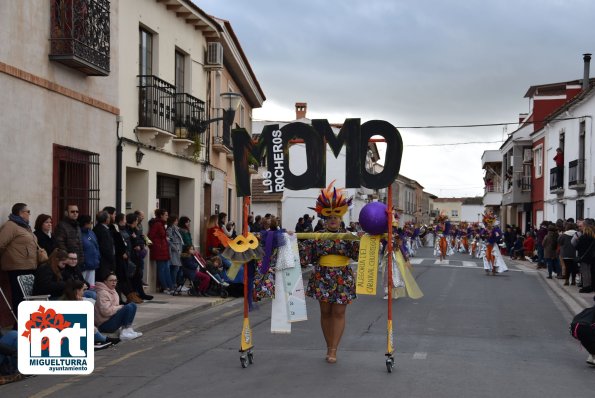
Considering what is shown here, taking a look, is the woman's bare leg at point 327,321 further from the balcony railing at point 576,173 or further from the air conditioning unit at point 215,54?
the balcony railing at point 576,173

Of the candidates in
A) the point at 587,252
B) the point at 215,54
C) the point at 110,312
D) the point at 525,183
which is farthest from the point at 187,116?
the point at 525,183

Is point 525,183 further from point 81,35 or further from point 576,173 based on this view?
point 81,35

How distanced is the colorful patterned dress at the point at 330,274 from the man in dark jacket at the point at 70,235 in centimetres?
443

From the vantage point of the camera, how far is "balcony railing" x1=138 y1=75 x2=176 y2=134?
16438mm

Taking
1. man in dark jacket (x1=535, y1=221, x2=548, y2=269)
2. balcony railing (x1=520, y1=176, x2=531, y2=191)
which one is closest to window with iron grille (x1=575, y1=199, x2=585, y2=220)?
man in dark jacket (x1=535, y1=221, x2=548, y2=269)

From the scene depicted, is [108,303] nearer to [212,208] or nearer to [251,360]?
[251,360]

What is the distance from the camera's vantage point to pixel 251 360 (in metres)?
8.16

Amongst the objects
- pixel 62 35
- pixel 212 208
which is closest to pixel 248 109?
pixel 212 208

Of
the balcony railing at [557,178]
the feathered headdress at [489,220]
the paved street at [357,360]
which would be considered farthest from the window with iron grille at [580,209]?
the paved street at [357,360]

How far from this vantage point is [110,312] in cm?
982

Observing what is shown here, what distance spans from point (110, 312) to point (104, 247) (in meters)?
2.95

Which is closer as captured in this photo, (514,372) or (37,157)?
(514,372)

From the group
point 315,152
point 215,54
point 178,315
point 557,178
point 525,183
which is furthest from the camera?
point 525,183

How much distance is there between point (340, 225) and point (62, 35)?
6.49 meters
